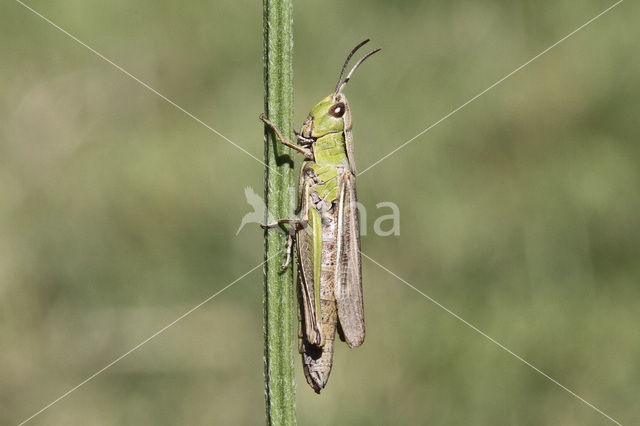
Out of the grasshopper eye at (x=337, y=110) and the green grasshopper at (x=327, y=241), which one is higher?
the grasshopper eye at (x=337, y=110)

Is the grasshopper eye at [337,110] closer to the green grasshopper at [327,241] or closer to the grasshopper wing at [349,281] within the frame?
the green grasshopper at [327,241]

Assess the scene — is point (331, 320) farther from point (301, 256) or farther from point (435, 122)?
point (435, 122)

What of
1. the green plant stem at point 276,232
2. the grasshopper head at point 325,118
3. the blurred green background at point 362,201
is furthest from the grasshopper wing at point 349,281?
the blurred green background at point 362,201

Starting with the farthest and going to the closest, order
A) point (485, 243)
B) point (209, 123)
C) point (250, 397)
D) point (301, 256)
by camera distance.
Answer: point (209, 123), point (485, 243), point (250, 397), point (301, 256)

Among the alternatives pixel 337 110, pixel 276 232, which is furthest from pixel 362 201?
pixel 276 232

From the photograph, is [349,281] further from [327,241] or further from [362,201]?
[362,201]

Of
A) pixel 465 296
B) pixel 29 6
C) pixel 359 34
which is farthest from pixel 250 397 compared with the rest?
pixel 29 6

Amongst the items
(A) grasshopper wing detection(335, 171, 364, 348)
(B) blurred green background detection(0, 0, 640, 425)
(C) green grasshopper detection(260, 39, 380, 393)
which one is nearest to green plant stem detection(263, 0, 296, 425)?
(C) green grasshopper detection(260, 39, 380, 393)
